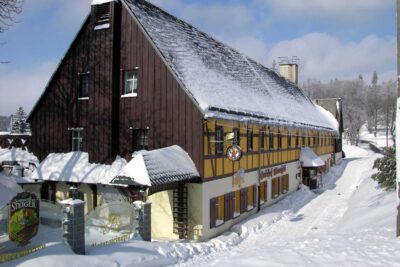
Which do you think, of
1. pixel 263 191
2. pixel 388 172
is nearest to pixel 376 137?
pixel 388 172

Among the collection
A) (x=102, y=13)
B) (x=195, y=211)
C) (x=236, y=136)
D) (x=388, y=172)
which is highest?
(x=102, y=13)

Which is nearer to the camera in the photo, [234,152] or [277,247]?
[277,247]

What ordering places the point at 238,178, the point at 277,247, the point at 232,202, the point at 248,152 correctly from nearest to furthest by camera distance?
the point at 277,247 < the point at 232,202 < the point at 238,178 < the point at 248,152

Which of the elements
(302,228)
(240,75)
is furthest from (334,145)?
(302,228)

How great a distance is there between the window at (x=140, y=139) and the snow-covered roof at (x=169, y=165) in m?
1.71

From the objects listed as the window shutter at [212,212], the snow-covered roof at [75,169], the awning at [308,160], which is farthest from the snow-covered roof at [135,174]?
the awning at [308,160]

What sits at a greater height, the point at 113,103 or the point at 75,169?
the point at 113,103

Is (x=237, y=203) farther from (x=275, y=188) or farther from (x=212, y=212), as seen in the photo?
(x=275, y=188)

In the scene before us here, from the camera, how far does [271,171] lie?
21.9 meters

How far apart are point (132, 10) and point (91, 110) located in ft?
15.3

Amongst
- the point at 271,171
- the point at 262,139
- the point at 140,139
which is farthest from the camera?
the point at 271,171

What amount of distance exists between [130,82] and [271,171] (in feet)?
32.3

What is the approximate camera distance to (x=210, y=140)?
15195 millimetres

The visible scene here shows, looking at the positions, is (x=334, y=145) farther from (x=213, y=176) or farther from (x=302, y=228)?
(x=213, y=176)
